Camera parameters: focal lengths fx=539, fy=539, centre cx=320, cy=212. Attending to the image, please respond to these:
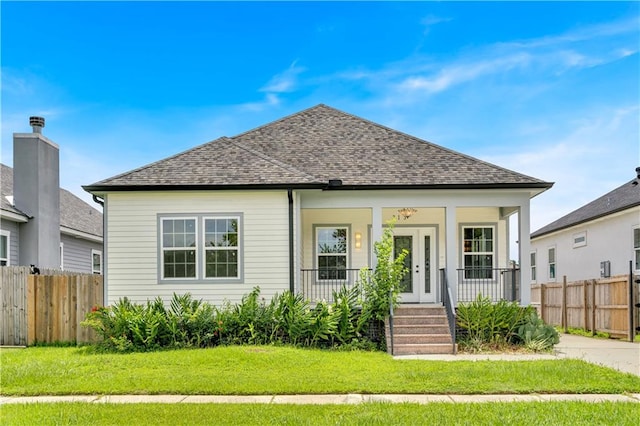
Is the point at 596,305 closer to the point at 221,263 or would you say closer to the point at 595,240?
the point at 595,240

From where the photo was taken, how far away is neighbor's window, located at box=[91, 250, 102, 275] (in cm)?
2090

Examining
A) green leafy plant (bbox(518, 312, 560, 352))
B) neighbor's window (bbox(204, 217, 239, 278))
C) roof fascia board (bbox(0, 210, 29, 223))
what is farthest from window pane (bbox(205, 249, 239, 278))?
green leafy plant (bbox(518, 312, 560, 352))

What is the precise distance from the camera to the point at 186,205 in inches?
482

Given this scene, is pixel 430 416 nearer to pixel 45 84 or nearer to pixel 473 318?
pixel 473 318

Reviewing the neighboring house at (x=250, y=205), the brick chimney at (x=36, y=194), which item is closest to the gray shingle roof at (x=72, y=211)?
the brick chimney at (x=36, y=194)

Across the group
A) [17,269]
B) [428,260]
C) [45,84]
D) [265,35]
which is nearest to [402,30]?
[265,35]

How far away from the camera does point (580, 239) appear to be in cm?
1945

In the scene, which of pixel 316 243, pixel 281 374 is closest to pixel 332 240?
pixel 316 243

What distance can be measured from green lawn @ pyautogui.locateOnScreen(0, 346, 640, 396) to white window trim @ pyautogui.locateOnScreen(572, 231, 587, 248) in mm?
10934

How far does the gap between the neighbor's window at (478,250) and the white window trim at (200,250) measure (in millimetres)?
6028

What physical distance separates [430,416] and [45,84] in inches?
575

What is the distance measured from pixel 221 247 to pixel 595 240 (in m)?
13.0

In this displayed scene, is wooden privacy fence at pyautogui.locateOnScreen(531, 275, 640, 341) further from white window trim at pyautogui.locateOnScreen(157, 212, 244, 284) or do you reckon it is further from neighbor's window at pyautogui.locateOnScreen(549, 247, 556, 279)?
white window trim at pyautogui.locateOnScreen(157, 212, 244, 284)

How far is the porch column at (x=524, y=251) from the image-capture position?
1226 centimetres
